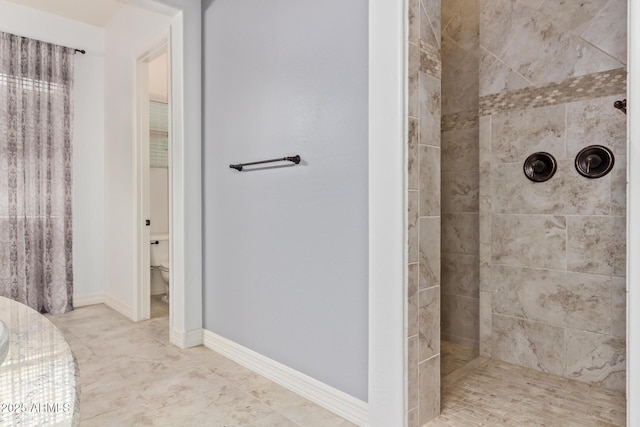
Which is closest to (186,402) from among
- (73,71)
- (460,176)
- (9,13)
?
(460,176)

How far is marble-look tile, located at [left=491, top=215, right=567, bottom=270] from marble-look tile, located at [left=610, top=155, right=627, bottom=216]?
0.86 feet

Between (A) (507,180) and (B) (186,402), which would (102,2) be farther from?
(A) (507,180)

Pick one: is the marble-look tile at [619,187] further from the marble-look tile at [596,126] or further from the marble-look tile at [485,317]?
the marble-look tile at [485,317]

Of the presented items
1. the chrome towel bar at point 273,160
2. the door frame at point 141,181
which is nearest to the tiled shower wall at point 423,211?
the chrome towel bar at point 273,160

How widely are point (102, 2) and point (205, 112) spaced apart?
5.67ft

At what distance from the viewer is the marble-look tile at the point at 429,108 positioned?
66.7 inches

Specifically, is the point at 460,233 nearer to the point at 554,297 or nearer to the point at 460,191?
the point at 460,191

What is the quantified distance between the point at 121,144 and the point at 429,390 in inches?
131

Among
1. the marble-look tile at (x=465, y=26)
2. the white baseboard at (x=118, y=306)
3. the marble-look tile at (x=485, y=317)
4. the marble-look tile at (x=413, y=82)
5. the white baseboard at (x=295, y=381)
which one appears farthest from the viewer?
the white baseboard at (x=118, y=306)

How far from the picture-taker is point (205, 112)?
2789mm

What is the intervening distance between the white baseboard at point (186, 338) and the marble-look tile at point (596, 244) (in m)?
2.43

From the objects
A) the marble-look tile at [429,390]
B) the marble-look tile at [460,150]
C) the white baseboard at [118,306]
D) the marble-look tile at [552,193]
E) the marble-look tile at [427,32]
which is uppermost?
the marble-look tile at [427,32]

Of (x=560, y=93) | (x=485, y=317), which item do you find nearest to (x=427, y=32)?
(x=560, y=93)

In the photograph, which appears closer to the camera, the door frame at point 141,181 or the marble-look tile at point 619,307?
the marble-look tile at point 619,307
